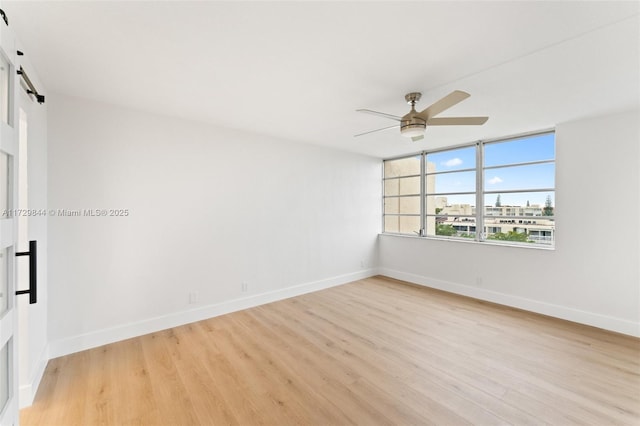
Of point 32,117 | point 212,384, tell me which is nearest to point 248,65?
point 32,117

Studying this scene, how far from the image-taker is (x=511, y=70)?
223 cm

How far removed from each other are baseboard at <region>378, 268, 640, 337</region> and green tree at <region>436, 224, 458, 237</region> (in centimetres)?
88

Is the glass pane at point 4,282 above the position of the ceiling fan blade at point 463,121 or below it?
below

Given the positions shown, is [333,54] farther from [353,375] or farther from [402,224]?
[402,224]

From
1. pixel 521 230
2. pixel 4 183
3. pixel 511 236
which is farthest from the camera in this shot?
pixel 511 236

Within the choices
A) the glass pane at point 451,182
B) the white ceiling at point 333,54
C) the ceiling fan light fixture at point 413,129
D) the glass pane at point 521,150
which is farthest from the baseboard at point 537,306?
the ceiling fan light fixture at point 413,129

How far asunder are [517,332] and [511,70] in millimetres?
2857

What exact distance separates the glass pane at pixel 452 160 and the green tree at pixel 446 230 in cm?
106

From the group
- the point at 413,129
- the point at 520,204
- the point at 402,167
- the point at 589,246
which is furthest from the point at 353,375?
the point at 402,167

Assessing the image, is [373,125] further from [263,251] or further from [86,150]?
[86,150]

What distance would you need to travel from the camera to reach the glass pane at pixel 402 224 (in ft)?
18.3

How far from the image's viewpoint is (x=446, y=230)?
5.03 metres

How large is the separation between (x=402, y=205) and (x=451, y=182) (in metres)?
1.17

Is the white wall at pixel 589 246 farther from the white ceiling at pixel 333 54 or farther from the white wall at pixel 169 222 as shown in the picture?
the white wall at pixel 169 222
